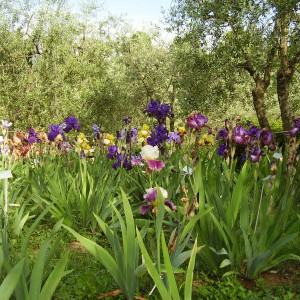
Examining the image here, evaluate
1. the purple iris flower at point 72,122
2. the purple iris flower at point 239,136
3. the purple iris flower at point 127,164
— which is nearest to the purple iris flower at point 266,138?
the purple iris flower at point 239,136

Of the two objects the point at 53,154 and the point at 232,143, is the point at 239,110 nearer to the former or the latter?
the point at 53,154

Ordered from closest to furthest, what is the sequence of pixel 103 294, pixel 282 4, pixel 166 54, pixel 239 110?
pixel 103 294, pixel 282 4, pixel 166 54, pixel 239 110

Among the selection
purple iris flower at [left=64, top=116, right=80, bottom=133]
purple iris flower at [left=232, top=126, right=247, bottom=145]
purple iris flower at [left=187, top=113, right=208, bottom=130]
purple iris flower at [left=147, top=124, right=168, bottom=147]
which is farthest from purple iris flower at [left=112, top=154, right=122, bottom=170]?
purple iris flower at [left=232, top=126, right=247, bottom=145]

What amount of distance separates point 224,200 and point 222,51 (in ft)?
31.5

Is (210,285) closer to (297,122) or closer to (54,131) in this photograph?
(297,122)

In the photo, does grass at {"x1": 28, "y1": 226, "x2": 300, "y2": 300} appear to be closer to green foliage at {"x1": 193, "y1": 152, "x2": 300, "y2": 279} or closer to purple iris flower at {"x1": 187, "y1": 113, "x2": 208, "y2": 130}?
green foliage at {"x1": 193, "y1": 152, "x2": 300, "y2": 279}

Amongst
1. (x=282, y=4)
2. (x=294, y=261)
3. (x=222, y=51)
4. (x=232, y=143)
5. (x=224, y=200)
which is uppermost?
(x=282, y=4)

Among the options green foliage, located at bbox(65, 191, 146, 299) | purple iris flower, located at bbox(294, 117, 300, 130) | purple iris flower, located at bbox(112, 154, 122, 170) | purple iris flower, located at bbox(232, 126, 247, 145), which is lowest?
green foliage, located at bbox(65, 191, 146, 299)

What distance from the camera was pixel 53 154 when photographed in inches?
242

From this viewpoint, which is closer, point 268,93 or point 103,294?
point 103,294

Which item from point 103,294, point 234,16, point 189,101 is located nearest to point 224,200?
point 103,294

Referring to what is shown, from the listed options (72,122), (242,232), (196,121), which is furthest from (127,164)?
A: (242,232)

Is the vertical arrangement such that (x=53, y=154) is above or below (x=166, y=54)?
below

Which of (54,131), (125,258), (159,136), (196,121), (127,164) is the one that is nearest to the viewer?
(125,258)
